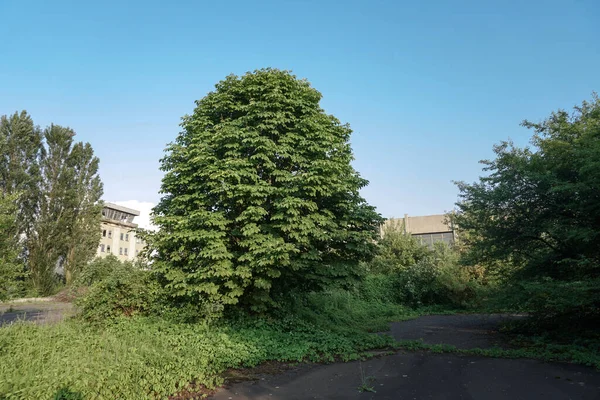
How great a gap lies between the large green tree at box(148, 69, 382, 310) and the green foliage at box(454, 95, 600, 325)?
3.80 metres

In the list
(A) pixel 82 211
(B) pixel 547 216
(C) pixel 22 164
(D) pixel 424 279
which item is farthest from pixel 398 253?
(C) pixel 22 164

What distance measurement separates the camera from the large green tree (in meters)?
11.0

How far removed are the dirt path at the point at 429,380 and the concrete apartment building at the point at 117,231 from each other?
5268 cm

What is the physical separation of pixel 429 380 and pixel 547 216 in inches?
280

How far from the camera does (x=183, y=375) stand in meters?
7.09

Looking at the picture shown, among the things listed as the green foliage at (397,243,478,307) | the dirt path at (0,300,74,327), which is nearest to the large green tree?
the dirt path at (0,300,74,327)

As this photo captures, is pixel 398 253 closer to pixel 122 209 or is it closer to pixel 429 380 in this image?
pixel 429 380

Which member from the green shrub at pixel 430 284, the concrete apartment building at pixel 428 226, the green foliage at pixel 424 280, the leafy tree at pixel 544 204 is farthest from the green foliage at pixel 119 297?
the concrete apartment building at pixel 428 226

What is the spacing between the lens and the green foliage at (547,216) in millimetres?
9922

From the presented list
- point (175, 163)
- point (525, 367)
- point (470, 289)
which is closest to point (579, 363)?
point (525, 367)

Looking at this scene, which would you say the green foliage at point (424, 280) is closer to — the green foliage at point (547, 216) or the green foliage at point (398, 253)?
the green foliage at point (398, 253)

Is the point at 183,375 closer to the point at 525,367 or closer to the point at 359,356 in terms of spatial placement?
the point at 359,356

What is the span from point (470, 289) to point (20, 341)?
2248 centimetres

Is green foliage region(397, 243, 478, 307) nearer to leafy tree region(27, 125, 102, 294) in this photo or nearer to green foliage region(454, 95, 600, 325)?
green foliage region(454, 95, 600, 325)
